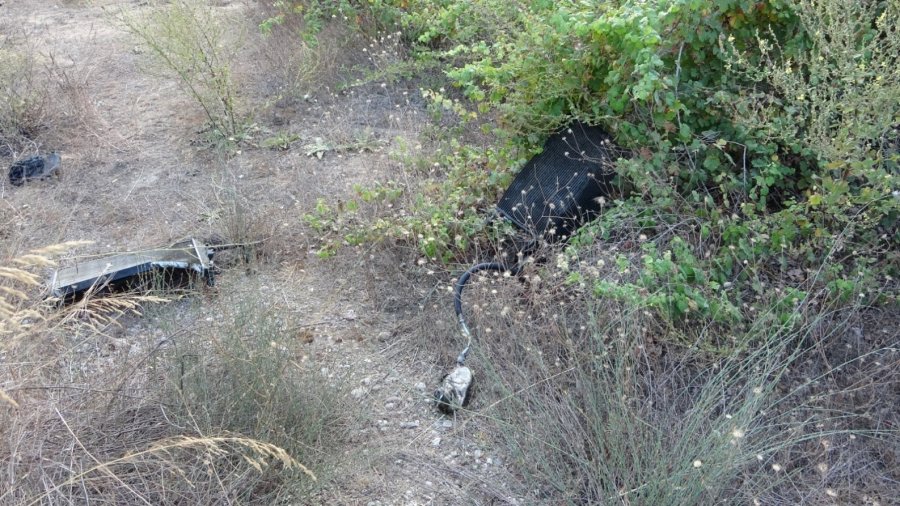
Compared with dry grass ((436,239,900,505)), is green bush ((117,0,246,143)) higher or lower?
higher

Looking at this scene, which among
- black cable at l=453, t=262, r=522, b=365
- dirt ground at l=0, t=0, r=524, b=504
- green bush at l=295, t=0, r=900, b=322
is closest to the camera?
dirt ground at l=0, t=0, r=524, b=504

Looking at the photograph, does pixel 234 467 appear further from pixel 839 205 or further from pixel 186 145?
pixel 186 145

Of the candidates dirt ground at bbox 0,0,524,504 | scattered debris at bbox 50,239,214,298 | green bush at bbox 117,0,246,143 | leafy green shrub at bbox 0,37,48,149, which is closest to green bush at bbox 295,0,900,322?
dirt ground at bbox 0,0,524,504

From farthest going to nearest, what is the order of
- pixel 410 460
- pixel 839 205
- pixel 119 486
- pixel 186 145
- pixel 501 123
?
pixel 186 145 → pixel 501 123 → pixel 839 205 → pixel 410 460 → pixel 119 486

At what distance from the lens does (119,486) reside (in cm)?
252

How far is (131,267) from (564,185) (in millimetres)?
2184

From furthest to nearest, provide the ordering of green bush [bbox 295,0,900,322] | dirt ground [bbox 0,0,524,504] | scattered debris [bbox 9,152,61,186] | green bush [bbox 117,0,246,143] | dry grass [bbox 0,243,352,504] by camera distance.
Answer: green bush [bbox 117,0,246,143], scattered debris [bbox 9,152,61,186], green bush [bbox 295,0,900,322], dirt ground [bbox 0,0,524,504], dry grass [bbox 0,243,352,504]

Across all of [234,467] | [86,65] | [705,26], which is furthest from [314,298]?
[86,65]

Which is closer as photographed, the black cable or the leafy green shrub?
the black cable

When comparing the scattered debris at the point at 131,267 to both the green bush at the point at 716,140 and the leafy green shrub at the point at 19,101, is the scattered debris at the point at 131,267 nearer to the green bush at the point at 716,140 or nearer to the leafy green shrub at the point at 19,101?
the green bush at the point at 716,140

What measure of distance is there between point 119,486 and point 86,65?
5608 millimetres

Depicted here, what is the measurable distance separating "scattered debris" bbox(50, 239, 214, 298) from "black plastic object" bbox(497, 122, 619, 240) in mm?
1591

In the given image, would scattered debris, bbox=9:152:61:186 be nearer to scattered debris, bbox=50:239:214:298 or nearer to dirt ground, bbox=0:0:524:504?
dirt ground, bbox=0:0:524:504

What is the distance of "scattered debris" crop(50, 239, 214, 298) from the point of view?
12.8 feet
